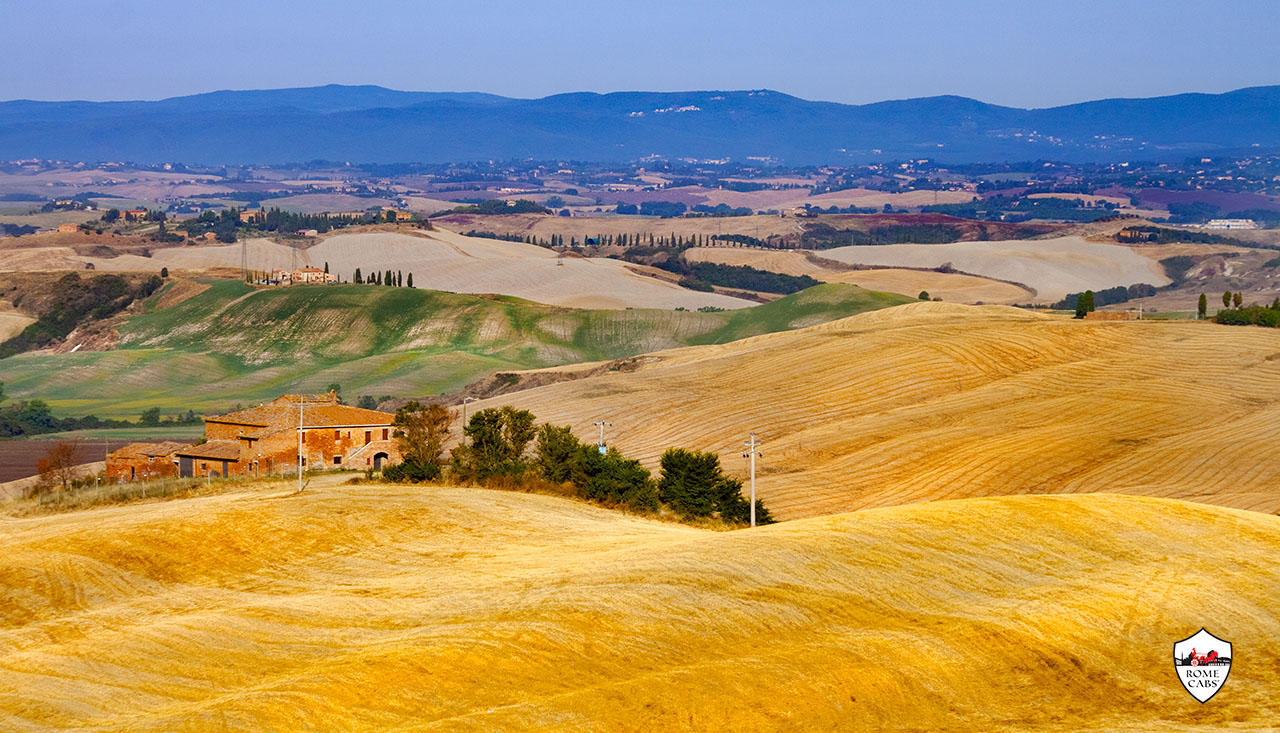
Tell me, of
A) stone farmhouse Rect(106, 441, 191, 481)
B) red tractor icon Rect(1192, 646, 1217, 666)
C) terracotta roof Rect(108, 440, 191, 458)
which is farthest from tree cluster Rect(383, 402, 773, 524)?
red tractor icon Rect(1192, 646, 1217, 666)

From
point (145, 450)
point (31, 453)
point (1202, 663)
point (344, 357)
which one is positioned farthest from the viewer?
point (344, 357)

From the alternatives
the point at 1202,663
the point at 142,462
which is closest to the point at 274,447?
the point at 142,462

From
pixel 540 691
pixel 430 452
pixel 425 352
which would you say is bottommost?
pixel 425 352

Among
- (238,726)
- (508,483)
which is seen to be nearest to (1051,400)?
(508,483)

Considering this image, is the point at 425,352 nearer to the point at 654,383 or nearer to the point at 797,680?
the point at 654,383

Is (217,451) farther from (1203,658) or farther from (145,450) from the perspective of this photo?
(1203,658)

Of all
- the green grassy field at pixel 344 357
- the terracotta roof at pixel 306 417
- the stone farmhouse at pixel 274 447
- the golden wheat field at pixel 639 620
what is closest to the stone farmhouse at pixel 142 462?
the stone farmhouse at pixel 274 447

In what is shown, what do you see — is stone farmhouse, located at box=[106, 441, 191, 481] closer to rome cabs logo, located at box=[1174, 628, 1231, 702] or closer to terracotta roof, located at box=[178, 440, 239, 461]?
terracotta roof, located at box=[178, 440, 239, 461]

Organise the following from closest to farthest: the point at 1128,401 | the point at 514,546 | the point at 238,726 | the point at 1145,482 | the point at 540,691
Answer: the point at 238,726
the point at 540,691
the point at 514,546
the point at 1145,482
the point at 1128,401
